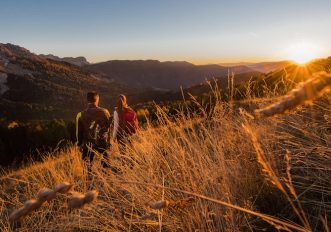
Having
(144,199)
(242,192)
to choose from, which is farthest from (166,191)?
(242,192)

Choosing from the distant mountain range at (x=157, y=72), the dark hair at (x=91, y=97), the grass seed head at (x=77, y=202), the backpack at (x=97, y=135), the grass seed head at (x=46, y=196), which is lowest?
the distant mountain range at (x=157, y=72)

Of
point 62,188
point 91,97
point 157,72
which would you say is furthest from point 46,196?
point 157,72

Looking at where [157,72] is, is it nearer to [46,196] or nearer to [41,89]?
[41,89]

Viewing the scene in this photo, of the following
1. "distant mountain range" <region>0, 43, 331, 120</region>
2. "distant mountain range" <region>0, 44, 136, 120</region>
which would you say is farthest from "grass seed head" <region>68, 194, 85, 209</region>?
"distant mountain range" <region>0, 44, 136, 120</region>

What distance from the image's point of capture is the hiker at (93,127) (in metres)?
6.58

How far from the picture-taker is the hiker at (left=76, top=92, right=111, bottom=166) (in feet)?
21.6

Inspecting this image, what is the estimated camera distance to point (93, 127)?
21.7 feet

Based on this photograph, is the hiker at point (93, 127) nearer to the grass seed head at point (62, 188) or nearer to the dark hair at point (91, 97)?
the dark hair at point (91, 97)

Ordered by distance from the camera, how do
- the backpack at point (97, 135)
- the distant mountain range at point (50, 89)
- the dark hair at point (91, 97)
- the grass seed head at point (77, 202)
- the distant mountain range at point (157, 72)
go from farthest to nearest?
the distant mountain range at point (157, 72), the distant mountain range at point (50, 89), the dark hair at point (91, 97), the backpack at point (97, 135), the grass seed head at point (77, 202)

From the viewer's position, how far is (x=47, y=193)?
828 mm

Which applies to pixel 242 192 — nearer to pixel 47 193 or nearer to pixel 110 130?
pixel 47 193

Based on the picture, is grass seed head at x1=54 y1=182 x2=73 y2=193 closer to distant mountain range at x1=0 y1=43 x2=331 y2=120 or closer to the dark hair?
the dark hair

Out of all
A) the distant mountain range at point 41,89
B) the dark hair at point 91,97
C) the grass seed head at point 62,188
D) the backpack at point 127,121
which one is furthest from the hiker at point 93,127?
the distant mountain range at point 41,89

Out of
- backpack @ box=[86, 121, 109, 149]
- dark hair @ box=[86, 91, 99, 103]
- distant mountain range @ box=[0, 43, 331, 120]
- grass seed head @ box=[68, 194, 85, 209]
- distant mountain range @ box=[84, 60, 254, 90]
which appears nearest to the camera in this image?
grass seed head @ box=[68, 194, 85, 209]
